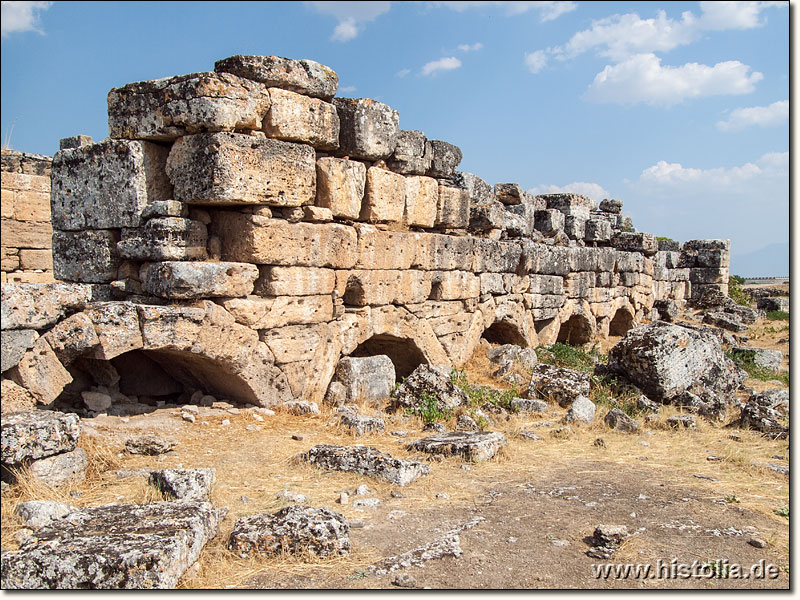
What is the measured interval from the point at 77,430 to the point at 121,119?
128 inches

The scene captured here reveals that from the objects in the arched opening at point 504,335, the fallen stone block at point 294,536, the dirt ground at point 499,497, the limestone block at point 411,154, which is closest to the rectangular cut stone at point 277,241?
the limestone block at point 411,154

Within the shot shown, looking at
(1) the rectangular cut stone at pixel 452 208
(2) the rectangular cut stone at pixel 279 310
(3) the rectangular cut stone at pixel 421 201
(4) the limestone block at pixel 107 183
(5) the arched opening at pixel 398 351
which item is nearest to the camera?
(4) the limestone block at pixel 107 183

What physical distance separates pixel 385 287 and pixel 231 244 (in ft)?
7.06

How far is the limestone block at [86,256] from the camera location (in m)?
6.86

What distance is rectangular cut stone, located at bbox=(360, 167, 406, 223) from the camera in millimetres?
8258

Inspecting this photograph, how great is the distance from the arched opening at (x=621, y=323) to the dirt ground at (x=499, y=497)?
27.7 ft

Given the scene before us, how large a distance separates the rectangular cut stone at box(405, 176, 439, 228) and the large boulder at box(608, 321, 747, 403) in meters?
2.99

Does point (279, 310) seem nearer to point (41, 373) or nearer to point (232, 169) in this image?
point (232, 169)

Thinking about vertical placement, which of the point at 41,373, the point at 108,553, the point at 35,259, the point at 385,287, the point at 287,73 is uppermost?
the point at 287,73

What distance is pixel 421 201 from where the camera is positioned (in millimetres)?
9109

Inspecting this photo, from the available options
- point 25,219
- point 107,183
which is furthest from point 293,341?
point 25,219

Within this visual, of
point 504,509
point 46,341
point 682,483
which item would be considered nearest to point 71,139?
point 46,341

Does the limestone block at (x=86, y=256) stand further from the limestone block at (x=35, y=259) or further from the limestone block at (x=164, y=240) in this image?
the limestone block at (x=35, y=259)

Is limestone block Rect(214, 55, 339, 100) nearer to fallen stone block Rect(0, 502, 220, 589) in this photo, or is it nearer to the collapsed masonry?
the collapsed masonry
